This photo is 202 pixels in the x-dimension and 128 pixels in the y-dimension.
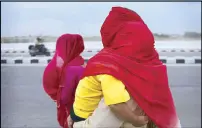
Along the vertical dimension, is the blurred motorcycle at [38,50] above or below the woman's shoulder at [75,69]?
below

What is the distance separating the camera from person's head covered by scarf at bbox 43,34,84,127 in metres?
2.65

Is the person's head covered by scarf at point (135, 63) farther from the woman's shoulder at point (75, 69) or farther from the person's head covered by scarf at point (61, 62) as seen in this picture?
the person's head covered by scarf at point (61, 62)

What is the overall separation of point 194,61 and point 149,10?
232 cm

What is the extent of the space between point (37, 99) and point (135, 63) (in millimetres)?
4559

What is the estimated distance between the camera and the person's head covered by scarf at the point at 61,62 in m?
2.65

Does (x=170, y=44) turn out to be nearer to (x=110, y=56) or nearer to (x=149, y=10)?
(x=149, y=10)

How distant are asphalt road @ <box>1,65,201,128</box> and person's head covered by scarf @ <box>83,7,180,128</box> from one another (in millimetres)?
3217

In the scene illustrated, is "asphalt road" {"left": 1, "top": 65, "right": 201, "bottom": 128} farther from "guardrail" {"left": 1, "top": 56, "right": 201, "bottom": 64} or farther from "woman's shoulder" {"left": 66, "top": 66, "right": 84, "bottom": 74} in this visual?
"woman's shoulder" {"left": 66, "top": 66, "right": 84, "bottom": 74}

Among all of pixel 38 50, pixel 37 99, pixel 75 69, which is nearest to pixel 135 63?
pixel 75 69

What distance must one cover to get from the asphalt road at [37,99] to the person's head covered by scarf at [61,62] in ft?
7.30

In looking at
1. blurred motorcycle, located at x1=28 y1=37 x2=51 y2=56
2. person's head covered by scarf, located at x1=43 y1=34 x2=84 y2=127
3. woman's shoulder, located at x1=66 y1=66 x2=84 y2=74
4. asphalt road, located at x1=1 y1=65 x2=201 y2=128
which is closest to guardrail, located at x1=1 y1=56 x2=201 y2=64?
blurred motorcycle, located at x1=28 y1=37 x2=51 y2=56

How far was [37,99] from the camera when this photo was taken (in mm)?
6172

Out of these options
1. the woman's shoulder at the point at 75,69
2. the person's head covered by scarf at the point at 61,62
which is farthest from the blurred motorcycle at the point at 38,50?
the woman's shoulder at the point at 75,69

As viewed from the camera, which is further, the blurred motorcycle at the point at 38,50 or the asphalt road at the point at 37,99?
the blurred motorcycle at the point at 38,50
